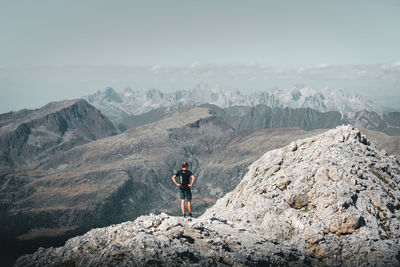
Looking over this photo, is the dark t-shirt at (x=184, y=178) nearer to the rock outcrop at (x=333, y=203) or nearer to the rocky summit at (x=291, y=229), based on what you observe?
the rocky summit at (x=291, y=229)

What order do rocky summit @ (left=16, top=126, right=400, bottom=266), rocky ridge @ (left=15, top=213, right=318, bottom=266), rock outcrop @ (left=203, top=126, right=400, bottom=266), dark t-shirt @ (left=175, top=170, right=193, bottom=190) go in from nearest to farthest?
rocky ridge @ (left=15, top=213, right=318, bottom=266) → rocky summit @ (left=16, top=126, right=400, bottom=266) → rock outcrop @ (left=203, top=126, right=400, bottom=266) → dark t-shirt @ (left=175, top=170, right=193, bottom=190)

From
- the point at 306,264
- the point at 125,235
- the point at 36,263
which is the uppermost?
the point at 125,235

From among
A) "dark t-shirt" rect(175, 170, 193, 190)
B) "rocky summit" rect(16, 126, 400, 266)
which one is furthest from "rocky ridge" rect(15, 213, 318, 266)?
"dark t-shirt" rect(175, 170, 193, 190)

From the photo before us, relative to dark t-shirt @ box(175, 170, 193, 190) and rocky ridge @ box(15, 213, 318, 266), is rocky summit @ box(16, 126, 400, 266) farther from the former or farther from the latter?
dark t-shirt @ box(175, 170, 193, 190)

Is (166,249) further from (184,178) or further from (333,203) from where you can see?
(333,203)

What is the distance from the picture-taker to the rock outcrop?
3438cm

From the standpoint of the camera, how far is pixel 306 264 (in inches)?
1270

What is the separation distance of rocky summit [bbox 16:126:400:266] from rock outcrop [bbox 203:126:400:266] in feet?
0.35

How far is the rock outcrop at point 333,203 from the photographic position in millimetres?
34375

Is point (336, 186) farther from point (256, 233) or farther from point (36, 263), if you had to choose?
point (36, 263)

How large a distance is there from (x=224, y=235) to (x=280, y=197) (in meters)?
13.2

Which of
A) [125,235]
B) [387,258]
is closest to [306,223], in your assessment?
[387,258]

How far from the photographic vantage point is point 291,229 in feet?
127

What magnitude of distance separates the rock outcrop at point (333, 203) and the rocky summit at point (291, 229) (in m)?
A: 0.11
